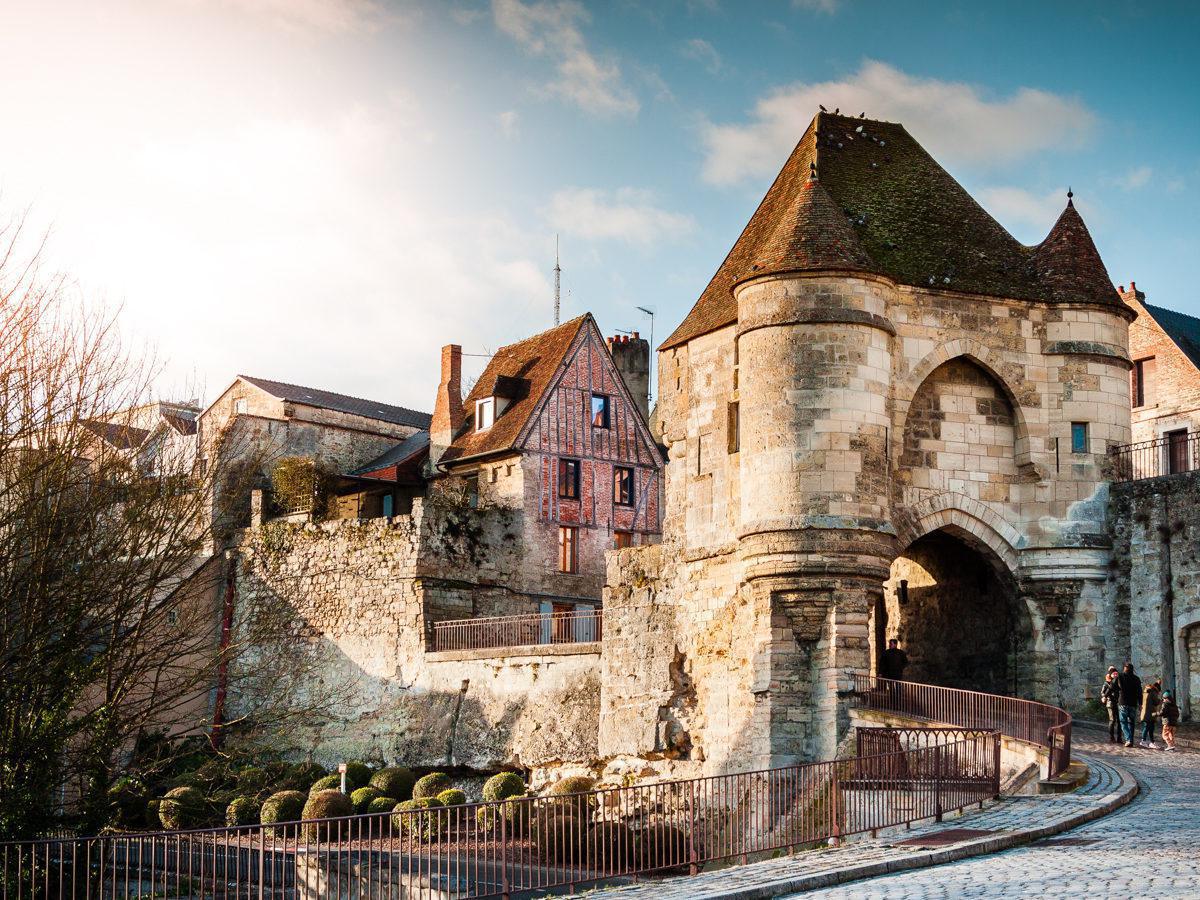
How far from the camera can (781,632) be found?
25.0m

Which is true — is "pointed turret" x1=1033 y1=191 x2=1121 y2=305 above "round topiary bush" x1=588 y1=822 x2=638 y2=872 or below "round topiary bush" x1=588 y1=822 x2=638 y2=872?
above

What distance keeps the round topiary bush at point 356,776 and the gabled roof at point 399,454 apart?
10649 millimetres

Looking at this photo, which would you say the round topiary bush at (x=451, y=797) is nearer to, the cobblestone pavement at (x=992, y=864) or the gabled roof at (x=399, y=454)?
the cobblestone pavement at (x=992, y=864)

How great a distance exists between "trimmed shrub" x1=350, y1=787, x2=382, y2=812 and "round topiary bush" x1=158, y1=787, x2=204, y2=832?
2.88m

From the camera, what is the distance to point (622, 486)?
41594mm

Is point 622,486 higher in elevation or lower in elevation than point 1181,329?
lower

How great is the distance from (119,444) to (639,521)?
2107 cm

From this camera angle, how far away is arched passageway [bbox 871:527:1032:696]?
26828mm

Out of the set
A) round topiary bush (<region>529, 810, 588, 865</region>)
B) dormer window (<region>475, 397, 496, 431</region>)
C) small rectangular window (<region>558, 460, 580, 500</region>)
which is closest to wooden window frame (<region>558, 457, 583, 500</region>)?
small rectangular window (<region>558, 460, 580, 500</region>)

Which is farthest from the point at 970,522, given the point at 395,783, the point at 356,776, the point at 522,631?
the point at 356,776

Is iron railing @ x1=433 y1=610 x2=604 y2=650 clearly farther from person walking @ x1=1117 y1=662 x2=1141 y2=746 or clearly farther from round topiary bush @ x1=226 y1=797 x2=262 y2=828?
person walking @ x1=1117 y1=662 x2=1141 y2=746

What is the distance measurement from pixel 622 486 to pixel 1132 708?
66.3ft

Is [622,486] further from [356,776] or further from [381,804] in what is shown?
[381,804]

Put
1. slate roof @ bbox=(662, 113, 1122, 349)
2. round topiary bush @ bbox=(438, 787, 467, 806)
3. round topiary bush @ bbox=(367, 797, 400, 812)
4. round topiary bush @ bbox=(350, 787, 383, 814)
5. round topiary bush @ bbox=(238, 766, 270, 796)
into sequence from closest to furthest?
slate roof @ bbox=(662, 113, 1122, 349) < round topiary bush @ bbox=(438, 787, 467, 806) < round topiary bush @ bbox=(367, 797, 400, 812) < round topiary bush @ bbox=(350, 787, 383, 814) < round topiary bush @ bbox=(238, 766, 270, 796)
